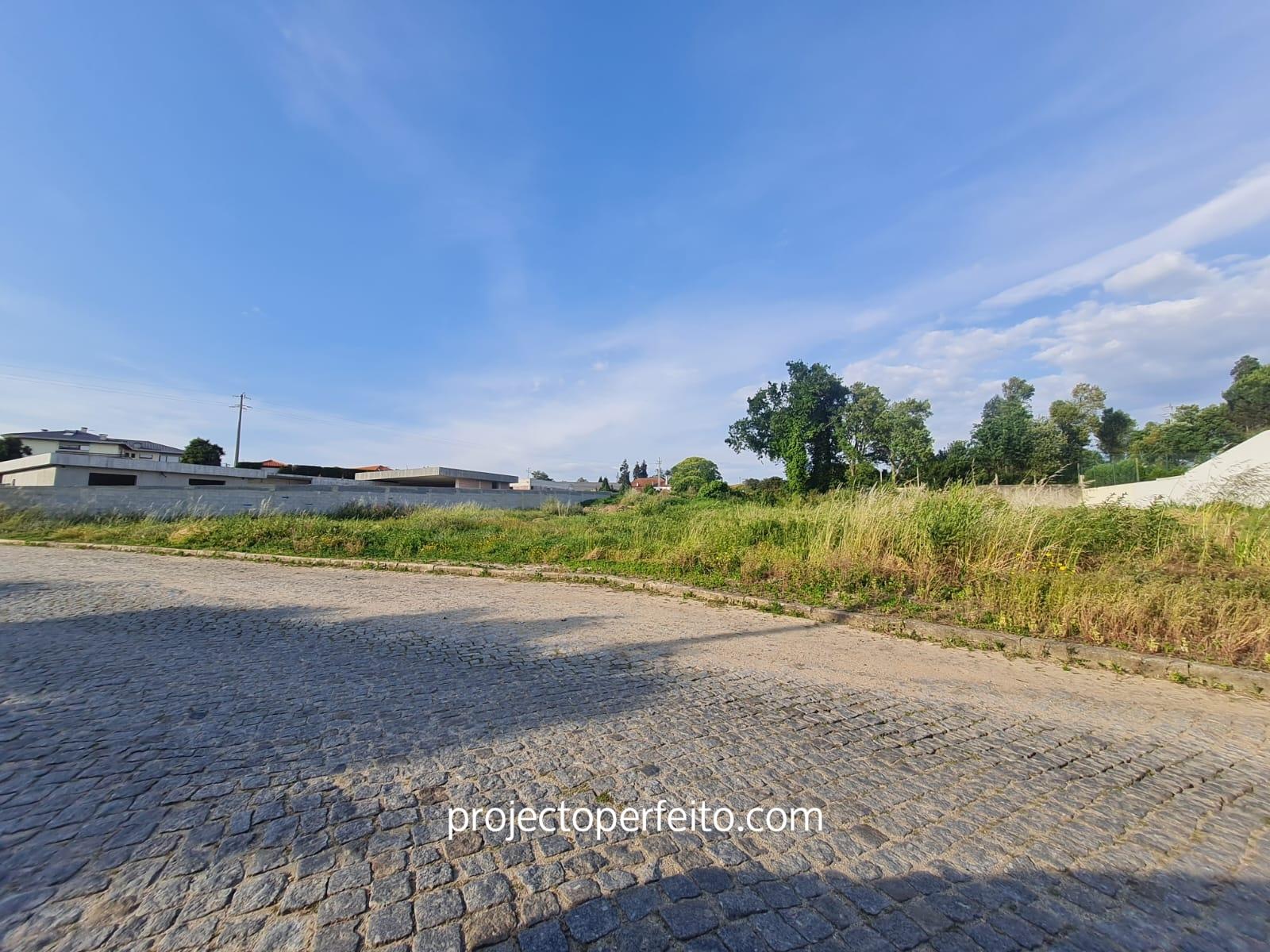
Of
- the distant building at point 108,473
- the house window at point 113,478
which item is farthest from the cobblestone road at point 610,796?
the house window at point 113,478

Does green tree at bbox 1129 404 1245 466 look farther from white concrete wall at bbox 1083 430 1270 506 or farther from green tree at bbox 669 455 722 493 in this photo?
green tree at bbox 669 455 722 493

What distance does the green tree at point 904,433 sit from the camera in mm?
39969

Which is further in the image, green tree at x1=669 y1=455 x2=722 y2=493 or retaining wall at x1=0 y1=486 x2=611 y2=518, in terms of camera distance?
green tree at x1=669 y1=455 x2=722 y2=493

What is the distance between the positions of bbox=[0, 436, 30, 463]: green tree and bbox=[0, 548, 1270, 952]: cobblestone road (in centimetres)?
5638

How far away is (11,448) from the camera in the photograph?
4238 centimetres

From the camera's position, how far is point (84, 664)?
4.50 m

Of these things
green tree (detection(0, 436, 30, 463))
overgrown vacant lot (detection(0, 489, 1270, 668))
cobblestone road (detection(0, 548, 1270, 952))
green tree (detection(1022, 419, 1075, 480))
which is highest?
green tree (detection(0, 436, 30, 463))

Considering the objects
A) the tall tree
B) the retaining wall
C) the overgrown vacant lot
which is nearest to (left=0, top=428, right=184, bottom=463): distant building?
the retaining wall

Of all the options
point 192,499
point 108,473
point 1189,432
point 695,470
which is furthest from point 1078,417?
point 108,473

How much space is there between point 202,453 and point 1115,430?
79508mm

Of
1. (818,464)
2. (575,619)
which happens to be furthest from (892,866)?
(818,464)

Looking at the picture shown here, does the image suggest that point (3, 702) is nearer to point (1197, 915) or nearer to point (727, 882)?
point (727, 882)

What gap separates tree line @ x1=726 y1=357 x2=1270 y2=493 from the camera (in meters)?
38.4

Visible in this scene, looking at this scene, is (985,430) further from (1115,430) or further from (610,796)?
(610,796)
